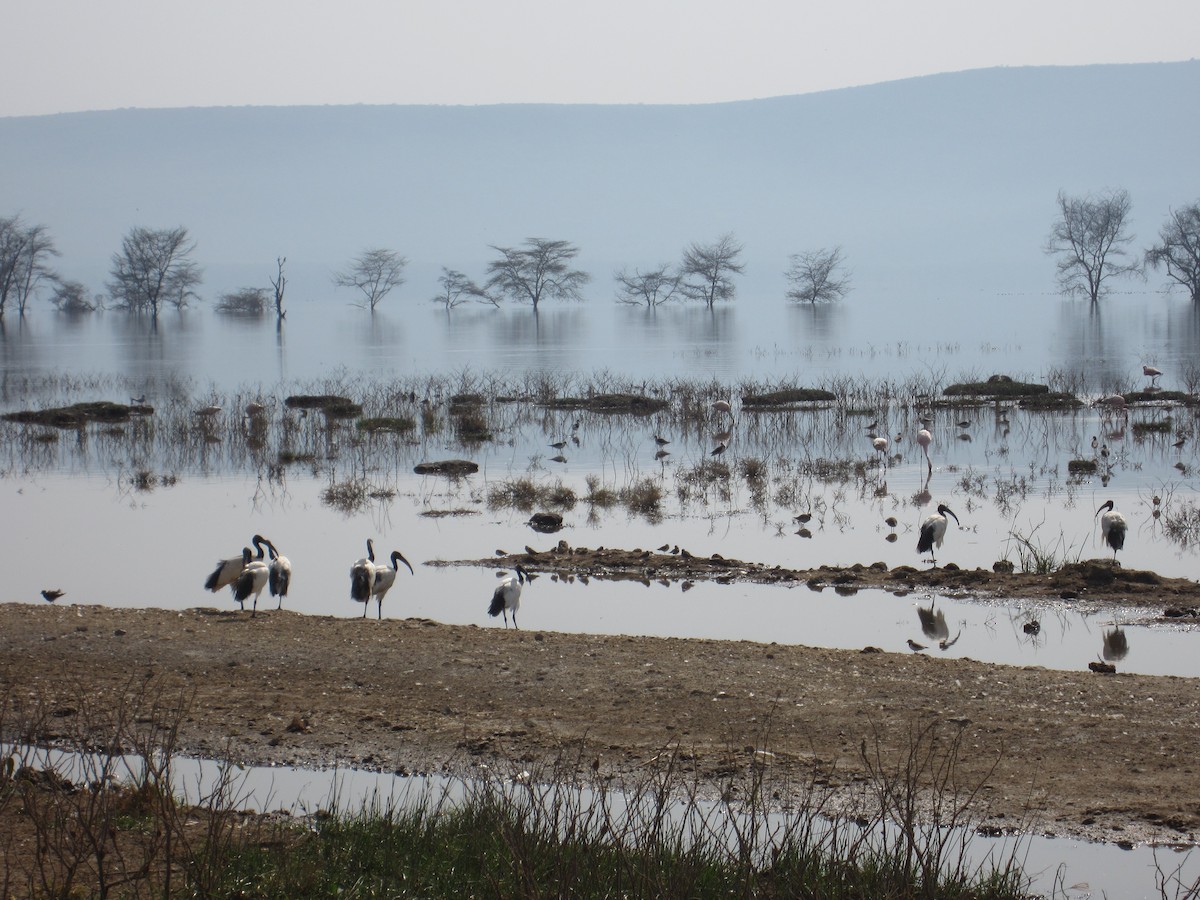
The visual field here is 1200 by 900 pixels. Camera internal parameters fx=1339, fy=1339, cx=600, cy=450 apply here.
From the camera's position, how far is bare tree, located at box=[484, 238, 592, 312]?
356 ft

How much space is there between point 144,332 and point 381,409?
176 ft

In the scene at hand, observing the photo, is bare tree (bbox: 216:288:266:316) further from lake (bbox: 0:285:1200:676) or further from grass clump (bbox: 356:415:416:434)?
grass clump (bbox: 356:415:416:434)

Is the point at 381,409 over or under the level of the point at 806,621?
over

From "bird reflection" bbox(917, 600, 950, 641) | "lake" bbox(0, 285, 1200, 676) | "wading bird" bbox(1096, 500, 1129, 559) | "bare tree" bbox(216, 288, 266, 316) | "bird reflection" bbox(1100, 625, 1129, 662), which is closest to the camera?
"bird reflection" bbox(1100, 625, 1129, 662)

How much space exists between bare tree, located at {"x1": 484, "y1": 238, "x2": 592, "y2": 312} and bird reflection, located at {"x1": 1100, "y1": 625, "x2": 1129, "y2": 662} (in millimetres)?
97317

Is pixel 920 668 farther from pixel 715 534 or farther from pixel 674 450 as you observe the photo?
pixel 674 450

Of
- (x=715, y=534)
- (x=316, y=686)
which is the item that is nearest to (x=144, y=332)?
(x=715, y=534)

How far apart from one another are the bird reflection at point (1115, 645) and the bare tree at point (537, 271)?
319 feet

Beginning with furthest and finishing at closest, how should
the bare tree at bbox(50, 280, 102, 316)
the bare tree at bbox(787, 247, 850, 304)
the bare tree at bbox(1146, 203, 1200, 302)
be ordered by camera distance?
the bare tree at bbox(50, 280, 102, 316) → the bare tree at bbox(787, 247, 850, 304) → the bare tree at bbox(1146, 203, 1200, 302)

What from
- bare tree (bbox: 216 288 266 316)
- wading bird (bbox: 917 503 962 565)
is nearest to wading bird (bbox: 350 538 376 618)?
wading bird (bbox: 917 503 962 565)

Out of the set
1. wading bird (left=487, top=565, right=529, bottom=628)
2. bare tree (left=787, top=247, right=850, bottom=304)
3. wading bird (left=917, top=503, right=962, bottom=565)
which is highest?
bare tree (left=787, top=247, right=850, bottom=304)

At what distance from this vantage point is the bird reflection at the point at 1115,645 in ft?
29.6

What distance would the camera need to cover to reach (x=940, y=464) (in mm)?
19844

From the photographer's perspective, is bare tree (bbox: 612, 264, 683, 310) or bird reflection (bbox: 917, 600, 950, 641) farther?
bare tree (bbox: 612, 264, 683, 310)
